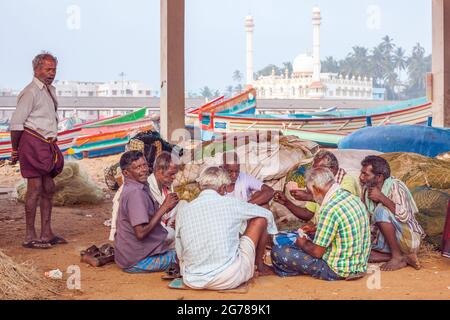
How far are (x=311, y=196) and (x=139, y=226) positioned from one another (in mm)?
1406

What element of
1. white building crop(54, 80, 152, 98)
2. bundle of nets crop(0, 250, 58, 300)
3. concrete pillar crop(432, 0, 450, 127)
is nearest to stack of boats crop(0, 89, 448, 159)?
concrete pillar crop(432, 0, 450, 127)

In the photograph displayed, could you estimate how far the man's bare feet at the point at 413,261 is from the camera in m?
5.70

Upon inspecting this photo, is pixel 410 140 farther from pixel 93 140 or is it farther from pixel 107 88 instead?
pixel 107 88

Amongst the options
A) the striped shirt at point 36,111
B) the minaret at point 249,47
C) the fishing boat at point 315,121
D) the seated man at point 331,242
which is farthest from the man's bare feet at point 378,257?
the minaret at point 249,47

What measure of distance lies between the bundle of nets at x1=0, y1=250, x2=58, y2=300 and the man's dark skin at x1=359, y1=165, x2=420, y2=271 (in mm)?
2569

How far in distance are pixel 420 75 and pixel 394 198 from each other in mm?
87813

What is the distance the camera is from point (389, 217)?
18.7 feet

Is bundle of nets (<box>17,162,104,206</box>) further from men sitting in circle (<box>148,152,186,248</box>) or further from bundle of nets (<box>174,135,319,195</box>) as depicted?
men sitting in circle (<box>148,152,186,248</box>)

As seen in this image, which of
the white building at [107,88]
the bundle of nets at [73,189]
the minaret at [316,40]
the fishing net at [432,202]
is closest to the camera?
the fishing net at [432,202]

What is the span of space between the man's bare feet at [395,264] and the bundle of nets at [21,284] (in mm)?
2567

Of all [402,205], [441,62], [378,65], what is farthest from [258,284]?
[378,65]

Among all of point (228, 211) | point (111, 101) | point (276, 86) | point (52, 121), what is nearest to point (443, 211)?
point (228, 211)

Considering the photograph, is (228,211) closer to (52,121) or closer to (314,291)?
(314,291)

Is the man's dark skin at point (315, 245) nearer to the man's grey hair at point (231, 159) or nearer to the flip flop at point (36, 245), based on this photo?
the man's grey hair at point (231, 159)
